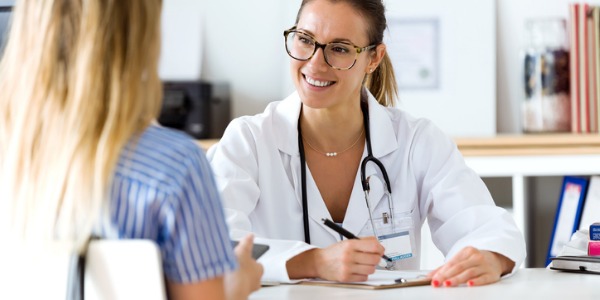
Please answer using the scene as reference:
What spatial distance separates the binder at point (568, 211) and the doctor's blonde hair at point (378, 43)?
1.07 m

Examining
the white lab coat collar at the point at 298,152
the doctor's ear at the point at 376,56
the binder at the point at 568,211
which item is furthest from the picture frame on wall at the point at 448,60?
the white lab coat collar at the point at 298,152

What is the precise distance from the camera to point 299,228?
7.07 feet

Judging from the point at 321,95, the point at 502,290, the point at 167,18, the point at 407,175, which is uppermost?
the point at 167,18

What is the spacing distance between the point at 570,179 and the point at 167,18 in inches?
66.2

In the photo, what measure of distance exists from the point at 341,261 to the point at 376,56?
725 mm

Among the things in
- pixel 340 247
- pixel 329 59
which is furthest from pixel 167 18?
pixel 340 247

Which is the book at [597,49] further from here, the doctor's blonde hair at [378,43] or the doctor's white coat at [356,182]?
the doctor's white coat at [356,182]

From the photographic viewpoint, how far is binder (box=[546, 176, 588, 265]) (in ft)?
10.8

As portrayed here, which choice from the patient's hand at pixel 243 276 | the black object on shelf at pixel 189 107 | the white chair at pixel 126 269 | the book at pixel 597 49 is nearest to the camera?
the white chair at pixel 126 269

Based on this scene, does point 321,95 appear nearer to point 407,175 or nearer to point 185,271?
point 407,175

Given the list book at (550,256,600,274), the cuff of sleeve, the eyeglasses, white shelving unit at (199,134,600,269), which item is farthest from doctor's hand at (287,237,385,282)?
white shelving unit at (199,134,600,269)

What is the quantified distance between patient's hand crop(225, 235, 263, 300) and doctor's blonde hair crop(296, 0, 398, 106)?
1.00m

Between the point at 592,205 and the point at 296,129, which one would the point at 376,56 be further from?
the point at 592,205

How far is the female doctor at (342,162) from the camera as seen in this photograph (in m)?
2.11
